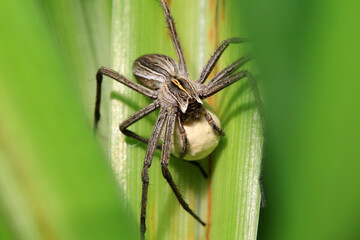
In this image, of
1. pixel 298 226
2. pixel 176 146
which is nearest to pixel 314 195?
pixel 298 226

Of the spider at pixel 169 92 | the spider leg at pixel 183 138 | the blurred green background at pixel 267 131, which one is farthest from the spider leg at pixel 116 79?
the blurred green background at pixel 267 131

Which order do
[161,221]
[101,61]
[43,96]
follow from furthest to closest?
[101,61]
[161,221]
[43,96]

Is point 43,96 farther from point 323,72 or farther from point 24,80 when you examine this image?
point 323,72

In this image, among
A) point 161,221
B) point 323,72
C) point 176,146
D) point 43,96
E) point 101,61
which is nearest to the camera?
point 323,72

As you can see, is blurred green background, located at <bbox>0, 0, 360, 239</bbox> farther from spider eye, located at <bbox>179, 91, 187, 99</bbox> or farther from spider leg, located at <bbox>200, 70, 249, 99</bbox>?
spider eye, located at <bbox>179, 91, 187, 99</bbox>

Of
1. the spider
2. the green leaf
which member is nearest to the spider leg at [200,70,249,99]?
the spider

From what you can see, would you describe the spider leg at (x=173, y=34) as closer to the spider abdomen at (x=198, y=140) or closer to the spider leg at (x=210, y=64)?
the spider leg at (x=210, y=64)
